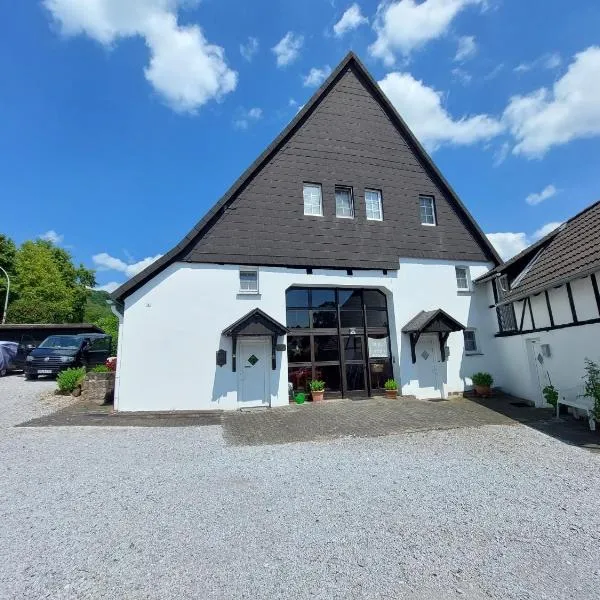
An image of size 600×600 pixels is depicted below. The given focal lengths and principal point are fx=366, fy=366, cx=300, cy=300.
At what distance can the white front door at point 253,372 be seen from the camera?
1170cm

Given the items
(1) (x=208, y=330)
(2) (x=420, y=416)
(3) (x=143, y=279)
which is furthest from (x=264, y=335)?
(2) (x=420, y=416)

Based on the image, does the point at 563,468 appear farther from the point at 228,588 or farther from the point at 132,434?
the point at 132,434

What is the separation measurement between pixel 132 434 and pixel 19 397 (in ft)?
22.7

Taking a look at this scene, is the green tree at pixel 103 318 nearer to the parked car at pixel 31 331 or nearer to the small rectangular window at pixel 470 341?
the parked car at pixel 31 331

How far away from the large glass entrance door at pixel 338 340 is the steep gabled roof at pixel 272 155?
3652mm

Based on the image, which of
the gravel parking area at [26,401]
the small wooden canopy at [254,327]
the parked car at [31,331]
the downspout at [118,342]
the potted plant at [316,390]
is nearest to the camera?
the gravel parking area at [26,401]

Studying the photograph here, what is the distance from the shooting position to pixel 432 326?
502 inches

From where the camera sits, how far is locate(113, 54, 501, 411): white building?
448 inches

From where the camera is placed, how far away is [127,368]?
11.0 metres

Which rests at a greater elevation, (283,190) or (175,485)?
(283,190)

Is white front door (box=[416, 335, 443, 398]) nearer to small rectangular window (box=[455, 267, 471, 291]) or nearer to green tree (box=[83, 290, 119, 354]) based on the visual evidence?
small rectangular window (box=[455, 267, 471, 291])

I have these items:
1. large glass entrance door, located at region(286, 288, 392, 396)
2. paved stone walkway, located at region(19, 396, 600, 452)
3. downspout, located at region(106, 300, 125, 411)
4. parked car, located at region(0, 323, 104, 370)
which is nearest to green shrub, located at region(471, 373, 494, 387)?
paved stone walkway, located at region(19, 396, 600, 452)

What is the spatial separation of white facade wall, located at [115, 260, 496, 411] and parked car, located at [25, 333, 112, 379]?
710 cm

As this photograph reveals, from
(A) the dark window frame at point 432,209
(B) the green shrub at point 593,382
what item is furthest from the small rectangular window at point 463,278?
(B) the green shrub at point 593,382
